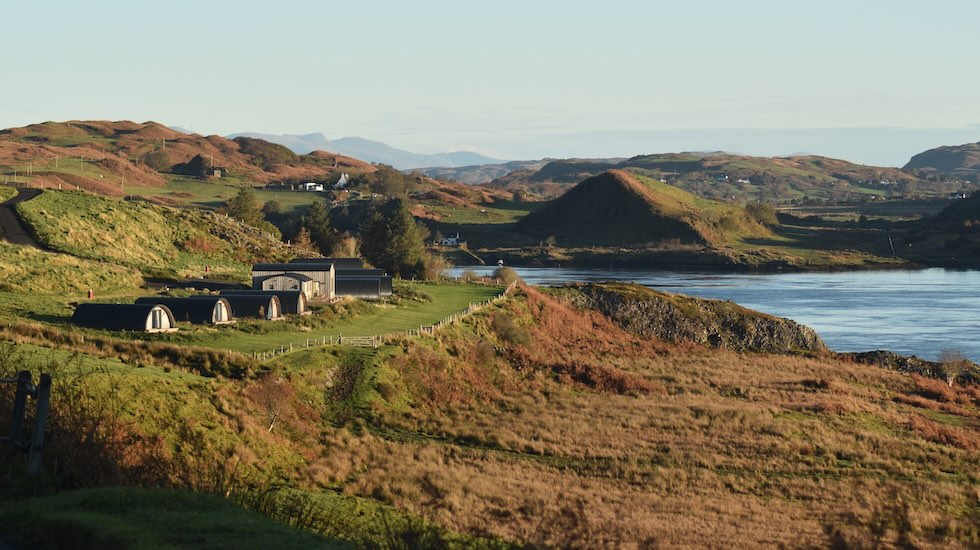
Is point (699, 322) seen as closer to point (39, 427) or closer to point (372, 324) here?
point (372, 324)

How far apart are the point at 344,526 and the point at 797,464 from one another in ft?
68.9

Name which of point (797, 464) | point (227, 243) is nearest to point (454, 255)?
point (227, 243)

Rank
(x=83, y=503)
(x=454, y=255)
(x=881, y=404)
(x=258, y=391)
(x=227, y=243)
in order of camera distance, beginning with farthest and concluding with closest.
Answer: (x=454, y=255) < (x=227, y=243) < (x=881, y=404) < (x=258, y=391) < (x=83, y=503)

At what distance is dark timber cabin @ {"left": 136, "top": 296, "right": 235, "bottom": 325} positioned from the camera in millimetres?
48062

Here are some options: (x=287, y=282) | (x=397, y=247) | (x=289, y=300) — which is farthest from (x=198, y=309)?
(x=397, y=247)

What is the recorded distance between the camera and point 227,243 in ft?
302

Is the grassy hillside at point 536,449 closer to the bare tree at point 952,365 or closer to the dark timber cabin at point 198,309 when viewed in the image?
the bare tree at point 952,365

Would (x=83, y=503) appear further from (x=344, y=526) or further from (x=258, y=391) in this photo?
(x=258, y=391)

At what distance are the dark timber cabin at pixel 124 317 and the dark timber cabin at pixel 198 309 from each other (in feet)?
10.0

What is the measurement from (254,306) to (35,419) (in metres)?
37.6

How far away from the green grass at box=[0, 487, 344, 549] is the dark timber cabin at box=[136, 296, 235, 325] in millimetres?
33421

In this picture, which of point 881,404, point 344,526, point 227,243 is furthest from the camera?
point 227,243

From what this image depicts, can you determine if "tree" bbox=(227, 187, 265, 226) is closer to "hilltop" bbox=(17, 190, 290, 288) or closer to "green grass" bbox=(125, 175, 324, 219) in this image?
"hilltop" bbox=(17, 190, 290, 288)

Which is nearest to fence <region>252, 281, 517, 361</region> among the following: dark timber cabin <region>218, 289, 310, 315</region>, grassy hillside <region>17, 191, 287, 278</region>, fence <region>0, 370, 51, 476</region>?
dark timber cabin <region>218, 289, 310, 315</region>
